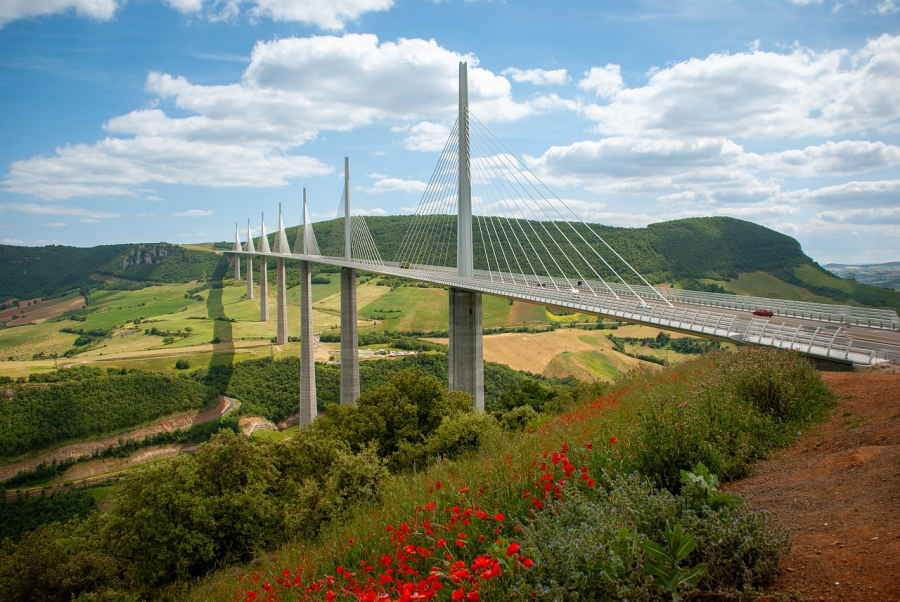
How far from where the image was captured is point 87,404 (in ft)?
155

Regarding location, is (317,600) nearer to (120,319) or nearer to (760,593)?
(760,593)

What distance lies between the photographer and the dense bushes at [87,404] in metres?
42.9

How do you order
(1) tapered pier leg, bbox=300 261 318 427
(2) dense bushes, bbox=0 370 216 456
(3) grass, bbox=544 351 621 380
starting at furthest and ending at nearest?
(3) grass, bbox=544 351 621 380 → (1) tapered pier leg, bbox=300 261 318 427 → (2) dense bushes, bbox=0 370 216 456

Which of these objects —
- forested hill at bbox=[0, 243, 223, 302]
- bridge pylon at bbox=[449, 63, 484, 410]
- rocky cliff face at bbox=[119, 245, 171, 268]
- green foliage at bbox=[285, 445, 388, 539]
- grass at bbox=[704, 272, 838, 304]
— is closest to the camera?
green foliage at bbox=[285, 445, 388, 539]

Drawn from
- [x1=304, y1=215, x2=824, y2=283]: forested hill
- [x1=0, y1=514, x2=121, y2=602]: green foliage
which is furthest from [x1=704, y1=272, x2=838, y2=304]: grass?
[x1=0, y1=514, x2=121, y2=602]: green foliage

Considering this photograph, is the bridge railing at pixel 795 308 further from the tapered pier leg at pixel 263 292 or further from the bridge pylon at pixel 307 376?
the tapered pier leg at pixel 263 292

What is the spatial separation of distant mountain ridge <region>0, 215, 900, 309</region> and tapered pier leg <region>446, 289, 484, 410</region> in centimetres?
2899

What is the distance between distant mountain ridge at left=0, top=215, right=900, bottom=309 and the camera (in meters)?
73.2

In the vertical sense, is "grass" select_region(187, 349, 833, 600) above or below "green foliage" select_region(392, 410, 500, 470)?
above

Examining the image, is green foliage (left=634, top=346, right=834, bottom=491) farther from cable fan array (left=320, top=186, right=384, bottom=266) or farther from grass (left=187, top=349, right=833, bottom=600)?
cable fan array (left=320, top=186, right=384, bottom=266)

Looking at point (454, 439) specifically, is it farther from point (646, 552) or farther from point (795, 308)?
point (795, 308)

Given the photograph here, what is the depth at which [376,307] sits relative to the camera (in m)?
93.4

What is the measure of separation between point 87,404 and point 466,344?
39.6 m

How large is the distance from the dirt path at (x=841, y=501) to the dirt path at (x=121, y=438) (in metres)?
51.0
